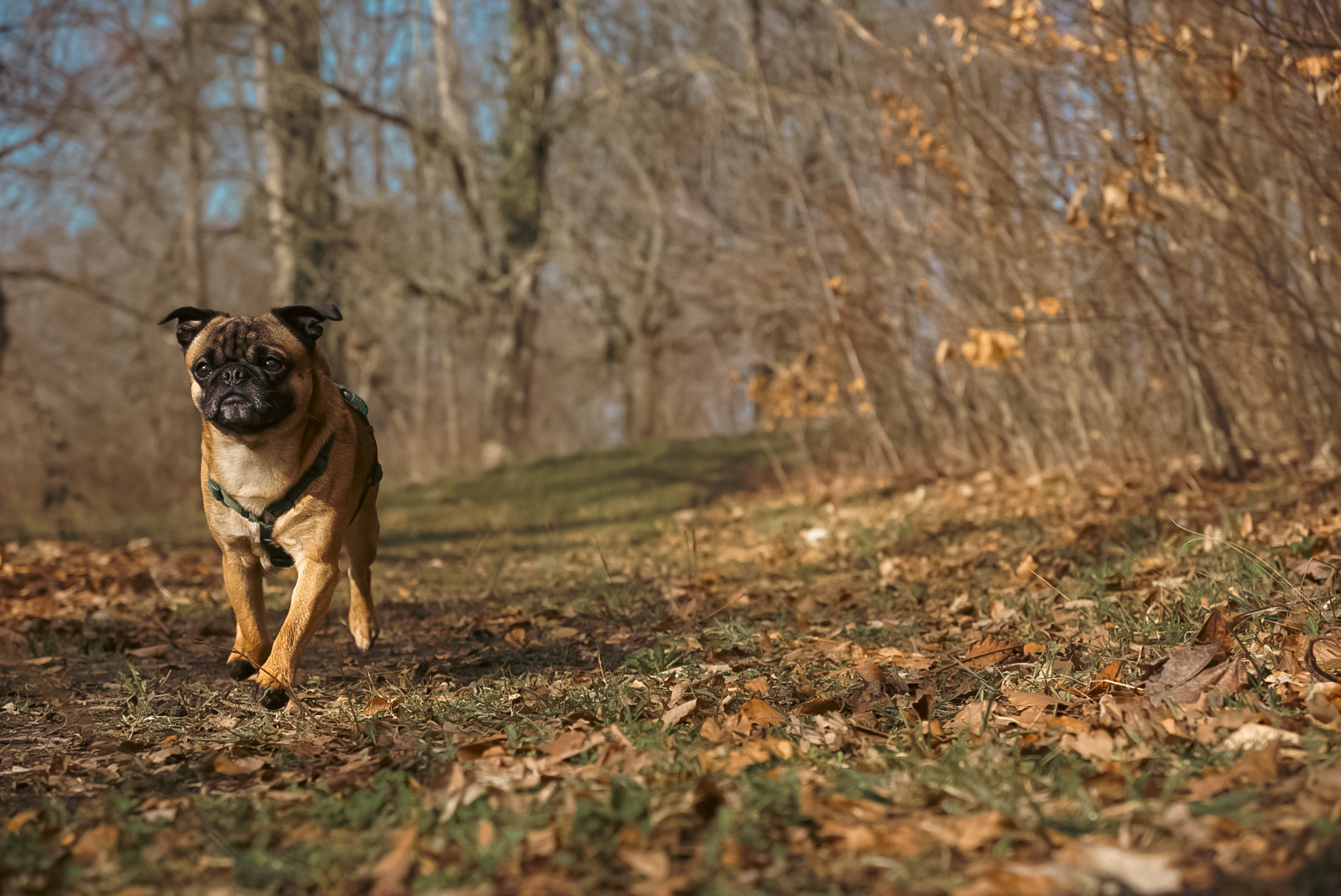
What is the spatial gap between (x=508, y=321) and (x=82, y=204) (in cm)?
736

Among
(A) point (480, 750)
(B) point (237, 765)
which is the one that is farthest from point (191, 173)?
(A) point (480, 750)

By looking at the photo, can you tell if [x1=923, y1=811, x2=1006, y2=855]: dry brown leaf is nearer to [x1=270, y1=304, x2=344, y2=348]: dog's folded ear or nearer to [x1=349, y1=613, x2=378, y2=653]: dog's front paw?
[x1=270, y1=304, x2=344, y2=348]: dog's folded ear

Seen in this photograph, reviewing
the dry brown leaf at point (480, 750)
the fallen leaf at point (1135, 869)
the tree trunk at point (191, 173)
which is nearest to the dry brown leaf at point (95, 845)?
the dry brown leaf at point (480, 750)

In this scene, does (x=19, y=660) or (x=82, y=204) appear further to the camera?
(x=82, y=204)

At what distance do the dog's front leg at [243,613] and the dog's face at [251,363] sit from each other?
565mm

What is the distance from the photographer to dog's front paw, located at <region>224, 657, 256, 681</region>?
12.7 ft

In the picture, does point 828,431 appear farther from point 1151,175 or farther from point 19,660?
point 19,660

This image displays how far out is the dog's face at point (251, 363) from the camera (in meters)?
3.56

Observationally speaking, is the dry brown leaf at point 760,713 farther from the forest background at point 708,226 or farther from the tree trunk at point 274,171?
the tree trunk at point 274,171

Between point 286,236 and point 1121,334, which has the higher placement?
point 286,236

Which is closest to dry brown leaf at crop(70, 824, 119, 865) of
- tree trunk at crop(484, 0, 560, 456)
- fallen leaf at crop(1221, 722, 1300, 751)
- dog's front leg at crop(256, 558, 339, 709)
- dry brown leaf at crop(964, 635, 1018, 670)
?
dog's front leg at crop(256, 558, 339, 709)

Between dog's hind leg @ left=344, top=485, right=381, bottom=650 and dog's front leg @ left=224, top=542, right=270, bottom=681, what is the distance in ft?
2.17

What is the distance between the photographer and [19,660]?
4750 mm

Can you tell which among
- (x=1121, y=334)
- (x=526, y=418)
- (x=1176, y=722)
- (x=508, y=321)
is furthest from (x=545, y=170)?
(x=1176, y=722)
